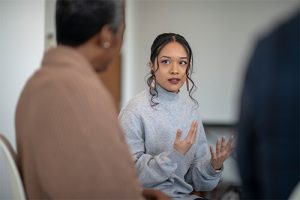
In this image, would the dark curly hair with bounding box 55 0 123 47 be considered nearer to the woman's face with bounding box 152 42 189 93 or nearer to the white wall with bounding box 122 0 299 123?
the woman's face with bounding box 152 42 189 93

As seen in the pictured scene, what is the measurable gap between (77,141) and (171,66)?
81 centimetres

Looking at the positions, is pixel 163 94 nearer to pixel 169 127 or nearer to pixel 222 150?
pixel 169 127

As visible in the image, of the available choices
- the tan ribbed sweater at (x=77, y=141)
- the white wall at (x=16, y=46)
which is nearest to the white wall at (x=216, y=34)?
the white wall at (x=16, y=46)

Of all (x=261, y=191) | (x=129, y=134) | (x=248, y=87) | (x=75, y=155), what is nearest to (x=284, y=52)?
(x=248, y=87)

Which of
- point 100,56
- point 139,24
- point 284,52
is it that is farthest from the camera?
point 139,24

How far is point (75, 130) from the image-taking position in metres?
0.93

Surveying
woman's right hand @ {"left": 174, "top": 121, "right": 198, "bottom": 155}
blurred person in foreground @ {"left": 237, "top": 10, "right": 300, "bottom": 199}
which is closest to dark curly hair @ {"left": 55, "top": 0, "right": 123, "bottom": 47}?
blurred person in foreground @ {"left": 237, "top": 10, "right": 300, "bottom": 199}

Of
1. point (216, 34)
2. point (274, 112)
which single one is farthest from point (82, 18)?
point (216, 34)

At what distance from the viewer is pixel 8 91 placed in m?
1.92

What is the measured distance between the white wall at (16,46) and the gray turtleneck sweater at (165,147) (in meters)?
0.57

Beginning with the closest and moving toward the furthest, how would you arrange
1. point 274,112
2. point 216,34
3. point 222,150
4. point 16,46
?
point 274,112 < point 222,150 < point 16,46 < point 216,34

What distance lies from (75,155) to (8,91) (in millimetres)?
1108

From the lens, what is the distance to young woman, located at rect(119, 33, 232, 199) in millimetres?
1586

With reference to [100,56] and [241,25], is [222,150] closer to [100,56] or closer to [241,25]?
[100,56]
